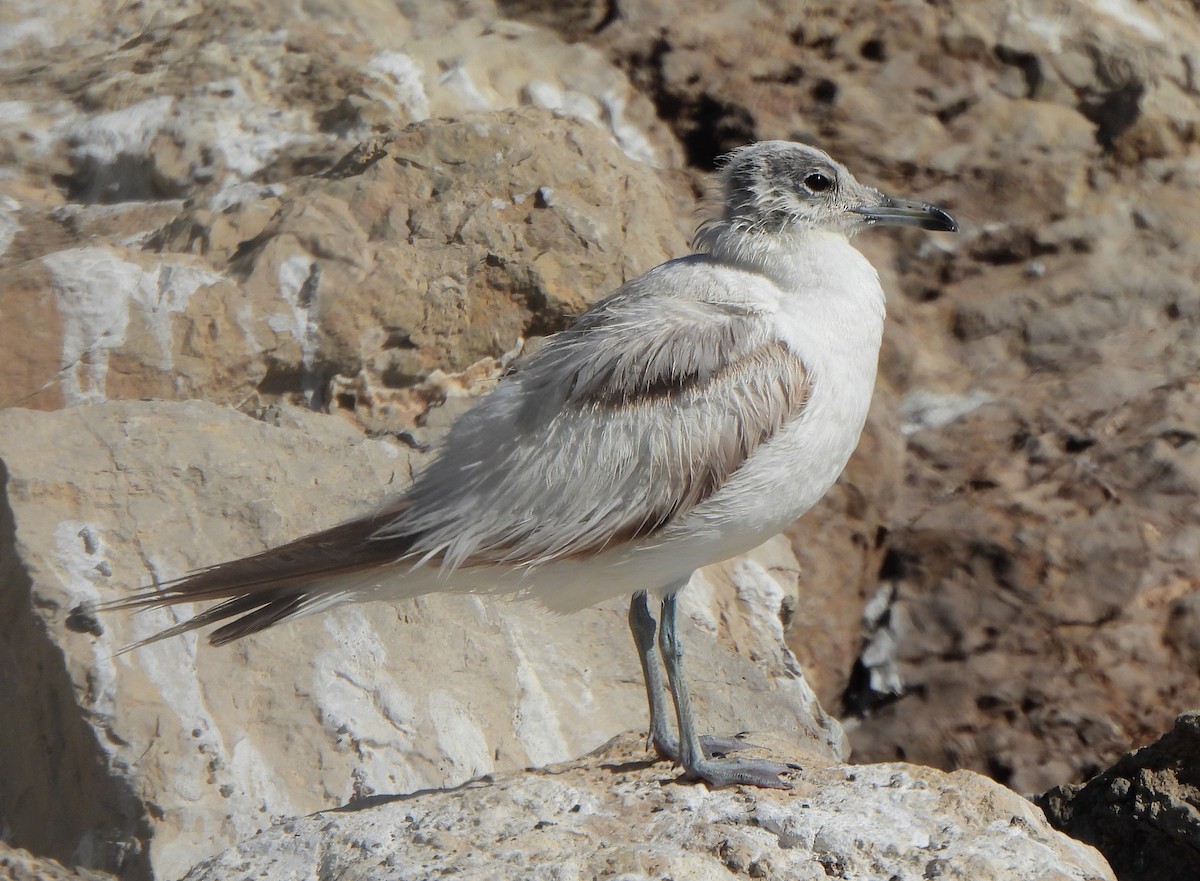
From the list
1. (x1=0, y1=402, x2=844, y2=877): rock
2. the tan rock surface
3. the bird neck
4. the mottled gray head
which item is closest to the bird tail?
(x1=0, y1=402, x2=844, y2=877): rock

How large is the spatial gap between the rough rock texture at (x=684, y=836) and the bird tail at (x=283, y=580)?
751 millimetres

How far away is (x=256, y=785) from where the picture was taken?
532 centimetres

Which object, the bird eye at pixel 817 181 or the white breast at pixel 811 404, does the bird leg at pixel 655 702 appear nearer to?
the white breast at pixel 811 404

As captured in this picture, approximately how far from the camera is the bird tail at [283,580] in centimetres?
464

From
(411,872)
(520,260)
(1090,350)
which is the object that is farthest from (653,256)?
(411,872)

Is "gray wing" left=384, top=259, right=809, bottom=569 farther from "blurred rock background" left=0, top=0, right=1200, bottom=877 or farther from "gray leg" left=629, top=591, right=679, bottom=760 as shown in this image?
"blurred rock background" left=0, top=0, right=1200, bottom=877

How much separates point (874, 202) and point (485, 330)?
2575 mm

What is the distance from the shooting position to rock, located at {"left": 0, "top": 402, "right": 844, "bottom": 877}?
526 cm

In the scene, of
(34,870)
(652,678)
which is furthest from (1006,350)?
(34,870)

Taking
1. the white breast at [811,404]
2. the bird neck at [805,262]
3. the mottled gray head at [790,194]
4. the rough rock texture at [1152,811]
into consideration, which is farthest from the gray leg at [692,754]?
the rough rock texture at [1152,811]

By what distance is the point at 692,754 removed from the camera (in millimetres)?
4898

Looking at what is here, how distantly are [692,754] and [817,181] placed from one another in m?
2.30

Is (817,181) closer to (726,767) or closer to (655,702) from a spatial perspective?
(655,702)

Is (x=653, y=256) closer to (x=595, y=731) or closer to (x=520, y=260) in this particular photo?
(x=520, y=260)
